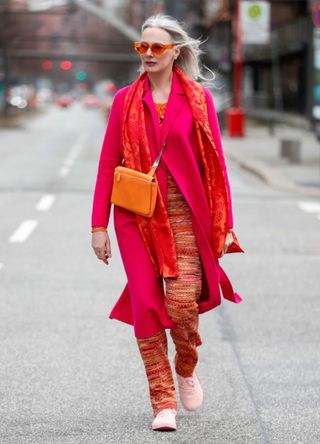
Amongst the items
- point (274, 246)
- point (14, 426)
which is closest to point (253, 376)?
point (14, 426)

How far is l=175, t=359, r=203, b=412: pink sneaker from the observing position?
4555 millimetres

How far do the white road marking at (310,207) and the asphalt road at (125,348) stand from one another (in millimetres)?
1847

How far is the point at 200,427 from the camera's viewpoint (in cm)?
449

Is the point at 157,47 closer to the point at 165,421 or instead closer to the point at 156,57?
the point at 156,57

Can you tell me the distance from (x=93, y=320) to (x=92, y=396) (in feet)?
5.86

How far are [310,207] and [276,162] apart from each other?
825 centimetres

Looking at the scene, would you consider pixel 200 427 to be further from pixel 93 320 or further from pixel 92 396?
pixel 93 320

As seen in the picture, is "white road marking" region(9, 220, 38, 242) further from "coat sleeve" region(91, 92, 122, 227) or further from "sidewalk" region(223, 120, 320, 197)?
"coat sleeve" region(91, 92, 122, 227)

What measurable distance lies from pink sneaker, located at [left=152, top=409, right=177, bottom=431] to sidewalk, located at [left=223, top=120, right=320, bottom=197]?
11590mm

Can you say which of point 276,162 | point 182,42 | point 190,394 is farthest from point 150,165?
point 276,162

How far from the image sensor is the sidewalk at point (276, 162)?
17.3m

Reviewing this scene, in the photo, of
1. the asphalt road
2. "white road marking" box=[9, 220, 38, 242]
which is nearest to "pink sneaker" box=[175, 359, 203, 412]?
the asphalt road

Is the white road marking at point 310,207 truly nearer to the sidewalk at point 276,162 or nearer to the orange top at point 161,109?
the sidewalk at point 276,162

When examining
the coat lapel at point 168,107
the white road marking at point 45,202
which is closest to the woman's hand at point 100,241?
the coat lapel at point 168,107
